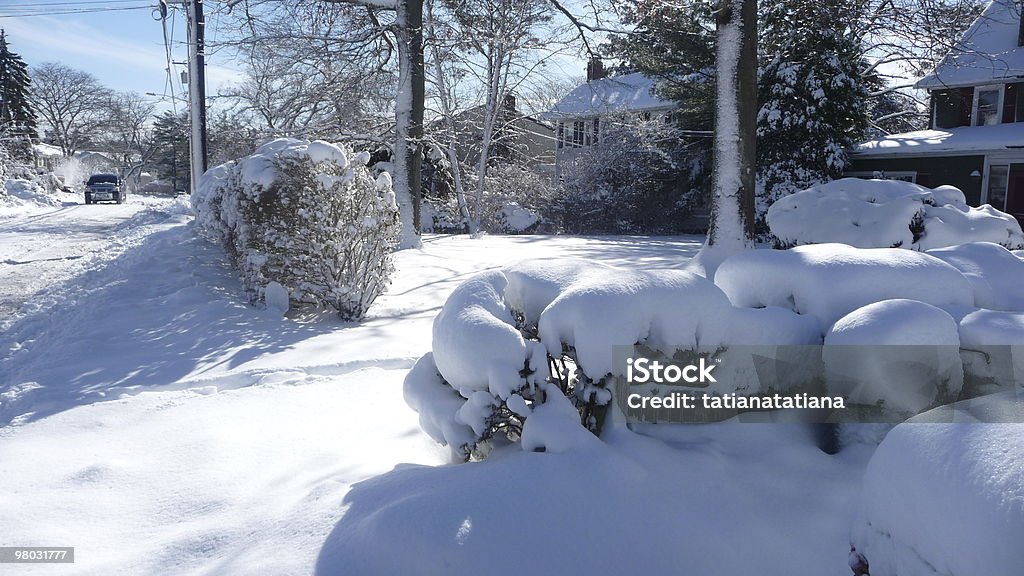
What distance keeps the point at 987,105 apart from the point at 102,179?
42.7m

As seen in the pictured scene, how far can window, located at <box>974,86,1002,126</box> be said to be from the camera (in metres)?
18.6

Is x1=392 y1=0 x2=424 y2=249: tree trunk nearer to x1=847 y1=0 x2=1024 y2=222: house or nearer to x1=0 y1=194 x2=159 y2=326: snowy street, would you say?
x1=0 y1=194 x2=159 y2=326: snowy street

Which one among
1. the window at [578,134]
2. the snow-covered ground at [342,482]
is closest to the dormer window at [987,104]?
the window at [578,134]

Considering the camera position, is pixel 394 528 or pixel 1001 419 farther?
pixel 394 528

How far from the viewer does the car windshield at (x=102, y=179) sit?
1489 inches

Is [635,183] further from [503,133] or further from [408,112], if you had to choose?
[408,112]

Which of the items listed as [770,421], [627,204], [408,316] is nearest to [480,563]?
[770,421]

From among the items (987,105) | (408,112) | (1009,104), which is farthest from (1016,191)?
(408,112)

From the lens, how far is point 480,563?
2113 millimetres

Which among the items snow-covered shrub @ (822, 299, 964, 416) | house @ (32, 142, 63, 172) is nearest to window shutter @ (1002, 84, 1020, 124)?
snow-covered shrub @ (822, 299, 964, 416)

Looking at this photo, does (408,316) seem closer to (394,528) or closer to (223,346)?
(223,346)

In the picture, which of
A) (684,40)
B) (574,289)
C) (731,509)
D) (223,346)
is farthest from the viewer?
(684,40)

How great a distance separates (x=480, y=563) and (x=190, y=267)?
8.43 metres

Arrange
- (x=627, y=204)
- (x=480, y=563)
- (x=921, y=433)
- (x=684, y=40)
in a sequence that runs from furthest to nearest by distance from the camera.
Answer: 1. (x=627, y=204)
2. (x=684, y=40)
3. (x=480, y=563)
4. (x=921, y=433)
